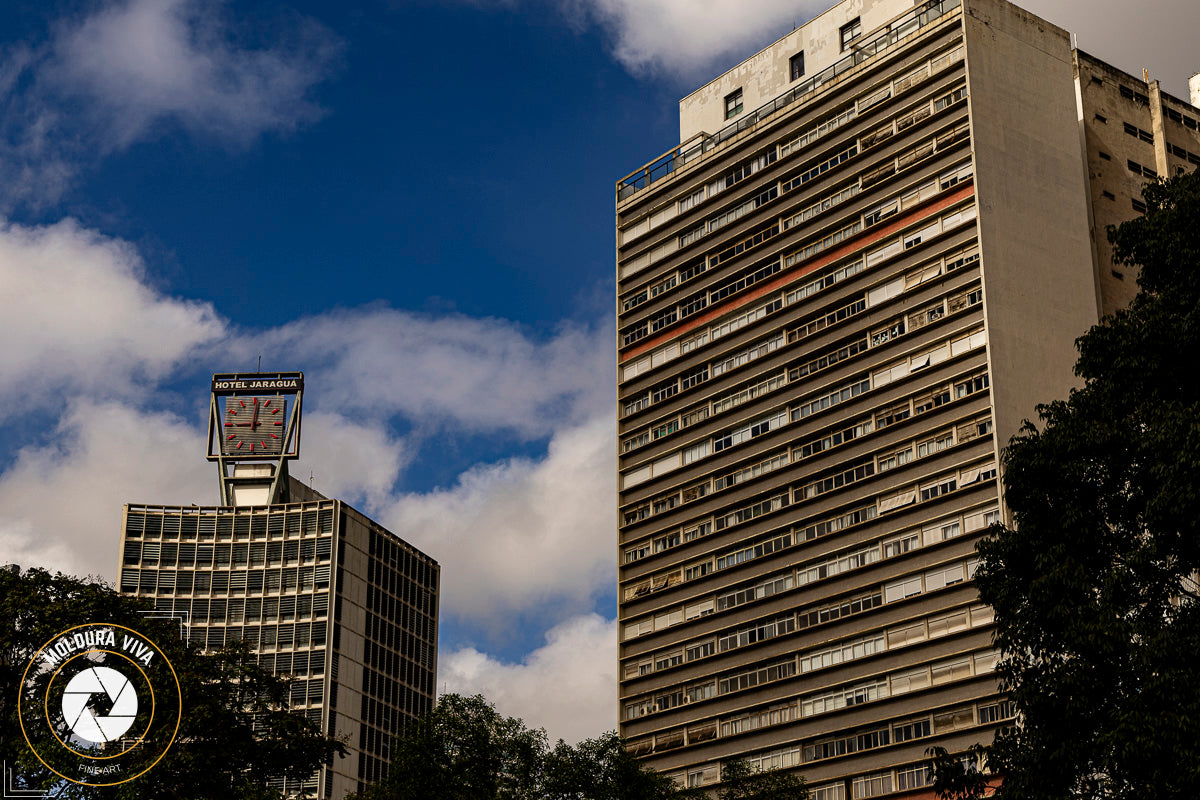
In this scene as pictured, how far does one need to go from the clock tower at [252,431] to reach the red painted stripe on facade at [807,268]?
65422 millimetres

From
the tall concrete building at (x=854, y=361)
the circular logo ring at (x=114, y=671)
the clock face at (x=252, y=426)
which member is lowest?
the circular logo ring at (x=114, y=671)

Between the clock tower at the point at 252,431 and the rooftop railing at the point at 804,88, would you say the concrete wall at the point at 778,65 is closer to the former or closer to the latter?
the rooftop railing at the point at 804,88

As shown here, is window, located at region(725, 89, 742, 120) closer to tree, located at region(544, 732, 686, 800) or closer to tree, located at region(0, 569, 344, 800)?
tree, located at region(544, 732, 686, 800)

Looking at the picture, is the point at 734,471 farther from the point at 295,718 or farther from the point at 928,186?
the point at 295,718

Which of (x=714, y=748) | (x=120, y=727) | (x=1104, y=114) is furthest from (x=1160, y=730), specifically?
(x=1104, y=114)

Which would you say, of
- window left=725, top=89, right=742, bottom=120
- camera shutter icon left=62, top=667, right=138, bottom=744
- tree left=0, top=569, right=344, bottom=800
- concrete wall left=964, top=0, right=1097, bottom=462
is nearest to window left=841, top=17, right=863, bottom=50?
window left=725, top=89, right=742, bottom=120

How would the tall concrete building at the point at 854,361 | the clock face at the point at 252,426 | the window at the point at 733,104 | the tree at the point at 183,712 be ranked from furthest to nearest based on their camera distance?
1. the clock face at the point at 252,426
2. the window at the point at 733,104
3. the tall concrete building at the point at 854,361
4. the tree at the point at 183,712

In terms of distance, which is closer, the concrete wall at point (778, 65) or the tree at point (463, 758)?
the tree at point (463, 758)

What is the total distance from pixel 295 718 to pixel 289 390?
11373cm

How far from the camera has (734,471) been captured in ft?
318

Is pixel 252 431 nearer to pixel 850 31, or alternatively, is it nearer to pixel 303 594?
pixel 303 594

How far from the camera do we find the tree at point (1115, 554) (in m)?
35.3

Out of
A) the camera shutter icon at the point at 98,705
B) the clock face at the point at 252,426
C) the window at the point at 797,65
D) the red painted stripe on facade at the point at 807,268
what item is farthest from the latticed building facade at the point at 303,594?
the camera shutter icon at the point at 98,705

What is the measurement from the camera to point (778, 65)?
10838 centimetres
